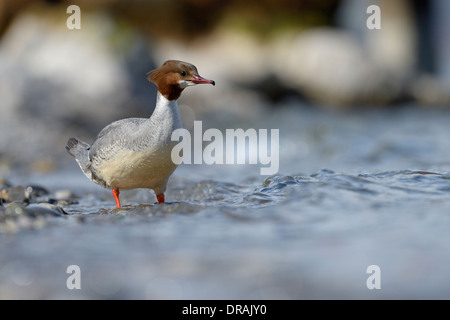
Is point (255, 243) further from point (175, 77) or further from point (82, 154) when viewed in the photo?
point (82, 154)

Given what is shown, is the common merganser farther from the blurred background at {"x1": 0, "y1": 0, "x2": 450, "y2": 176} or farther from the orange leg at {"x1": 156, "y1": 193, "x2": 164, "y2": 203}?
the blurred background at {"x1": 0, "y1": 0, "x2": 450, "y2": 176}

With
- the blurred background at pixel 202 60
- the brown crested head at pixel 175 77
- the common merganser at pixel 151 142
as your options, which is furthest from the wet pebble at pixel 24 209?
the blurred background at pixel 202 60

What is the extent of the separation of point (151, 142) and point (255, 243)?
152 cm

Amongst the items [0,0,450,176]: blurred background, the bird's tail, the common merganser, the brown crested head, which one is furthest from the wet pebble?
[0,0,450,176]: blurred background

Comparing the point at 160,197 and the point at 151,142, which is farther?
the point at 160,197

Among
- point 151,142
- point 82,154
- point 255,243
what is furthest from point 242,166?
point 255,243

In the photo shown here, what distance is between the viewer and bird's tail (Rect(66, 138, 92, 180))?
215 inches

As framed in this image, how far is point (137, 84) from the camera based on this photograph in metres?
12.1

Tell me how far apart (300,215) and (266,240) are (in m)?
0.61

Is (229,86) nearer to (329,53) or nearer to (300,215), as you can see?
(329,53)

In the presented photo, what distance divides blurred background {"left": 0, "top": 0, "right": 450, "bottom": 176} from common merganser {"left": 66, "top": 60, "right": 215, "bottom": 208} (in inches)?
142

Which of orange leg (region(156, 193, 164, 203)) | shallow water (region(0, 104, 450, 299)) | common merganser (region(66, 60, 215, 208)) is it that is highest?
common merganser (region(66, 60, 215, 208))

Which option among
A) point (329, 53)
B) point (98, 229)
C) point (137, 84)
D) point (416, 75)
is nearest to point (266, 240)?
point (98, 229)

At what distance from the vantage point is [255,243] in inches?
138
